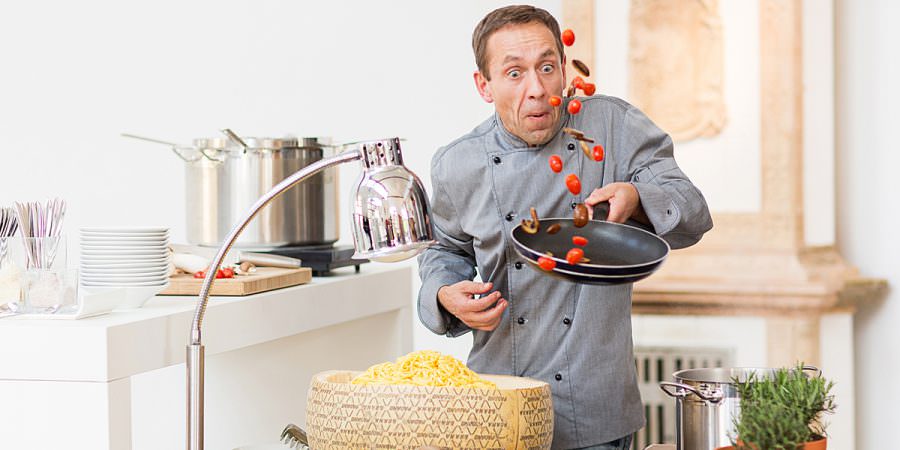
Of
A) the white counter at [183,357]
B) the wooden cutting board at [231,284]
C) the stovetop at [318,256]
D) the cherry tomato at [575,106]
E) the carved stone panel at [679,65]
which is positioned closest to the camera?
the white counter at [183,357]

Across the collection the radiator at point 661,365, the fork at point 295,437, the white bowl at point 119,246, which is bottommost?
the radiator at point 661,365

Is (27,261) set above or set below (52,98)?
below

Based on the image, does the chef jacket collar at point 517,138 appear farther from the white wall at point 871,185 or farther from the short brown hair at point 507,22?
the white wall at point 871,185

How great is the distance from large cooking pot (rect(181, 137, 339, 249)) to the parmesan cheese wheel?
32.2 inches

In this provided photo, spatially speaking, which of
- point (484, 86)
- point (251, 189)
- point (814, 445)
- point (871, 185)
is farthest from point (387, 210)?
point (871, 185)

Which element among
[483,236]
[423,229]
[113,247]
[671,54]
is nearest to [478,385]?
A: [423,229]

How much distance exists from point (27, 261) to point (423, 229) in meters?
0.67

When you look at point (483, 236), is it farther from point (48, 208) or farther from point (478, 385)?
point (48, 208)

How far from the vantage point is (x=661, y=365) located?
12.7 ft

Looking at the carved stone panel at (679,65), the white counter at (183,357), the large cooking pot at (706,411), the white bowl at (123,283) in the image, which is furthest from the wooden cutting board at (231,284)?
the carved stone panel at (679,65)

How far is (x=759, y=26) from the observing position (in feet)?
12.3

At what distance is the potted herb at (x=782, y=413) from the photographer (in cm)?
114

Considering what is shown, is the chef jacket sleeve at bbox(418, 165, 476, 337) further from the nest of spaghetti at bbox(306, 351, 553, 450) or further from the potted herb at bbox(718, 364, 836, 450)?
the potted herb at bbox(718, 364, 836, 450)

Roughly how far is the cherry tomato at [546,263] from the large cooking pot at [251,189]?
3.15ft
